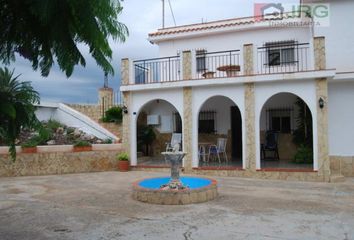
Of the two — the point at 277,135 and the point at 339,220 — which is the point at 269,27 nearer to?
the point at 277,135

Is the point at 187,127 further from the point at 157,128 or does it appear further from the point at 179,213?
the point at 179,213

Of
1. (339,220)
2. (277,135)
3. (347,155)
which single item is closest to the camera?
(339,220)

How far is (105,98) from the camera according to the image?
19.1 meters

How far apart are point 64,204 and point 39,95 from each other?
4.20m

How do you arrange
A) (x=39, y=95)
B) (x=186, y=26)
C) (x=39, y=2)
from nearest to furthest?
(x=39, y=2) < (x=39, y=95) < (x=186, y=26)

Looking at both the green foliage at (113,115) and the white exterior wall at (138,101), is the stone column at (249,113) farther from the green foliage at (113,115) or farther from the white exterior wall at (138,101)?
the green foliage at (113,115)

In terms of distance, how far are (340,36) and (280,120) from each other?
436cm

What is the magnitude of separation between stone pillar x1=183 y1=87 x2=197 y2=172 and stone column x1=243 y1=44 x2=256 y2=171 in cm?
220

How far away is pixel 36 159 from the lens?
13.9 meters

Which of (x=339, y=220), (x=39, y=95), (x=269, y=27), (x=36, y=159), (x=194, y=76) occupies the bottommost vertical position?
(x=339, y=220)

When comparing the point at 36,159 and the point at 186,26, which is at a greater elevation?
the point at 186,26

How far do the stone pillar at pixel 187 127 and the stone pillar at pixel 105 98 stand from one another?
20.8 feet

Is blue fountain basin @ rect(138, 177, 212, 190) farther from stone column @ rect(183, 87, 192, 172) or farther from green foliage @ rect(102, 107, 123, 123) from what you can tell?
green foliage @ rect(102, 107, 123, 123)

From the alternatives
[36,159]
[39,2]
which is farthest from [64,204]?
[39,2]
